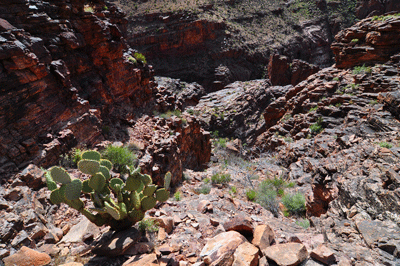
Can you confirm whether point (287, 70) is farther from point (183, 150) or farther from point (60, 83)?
point (60, 83)

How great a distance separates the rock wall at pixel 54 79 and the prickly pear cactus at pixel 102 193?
245 centimetres

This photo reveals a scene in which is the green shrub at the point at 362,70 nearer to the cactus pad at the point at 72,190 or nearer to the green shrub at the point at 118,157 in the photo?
the green shrub at the point at 118,157

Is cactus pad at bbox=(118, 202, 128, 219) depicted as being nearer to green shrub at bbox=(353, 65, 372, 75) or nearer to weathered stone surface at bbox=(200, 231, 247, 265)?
weathered stone surface at bbox=(200, 231, 247, 265)

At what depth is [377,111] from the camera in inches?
404

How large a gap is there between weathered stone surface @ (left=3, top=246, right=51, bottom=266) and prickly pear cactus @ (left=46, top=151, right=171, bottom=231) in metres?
0.76

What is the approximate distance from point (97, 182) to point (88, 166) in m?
0.34

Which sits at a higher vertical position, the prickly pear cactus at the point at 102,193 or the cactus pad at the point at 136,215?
the prickly pear cactus at the point at 102,193

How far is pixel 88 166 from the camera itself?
3.59 m

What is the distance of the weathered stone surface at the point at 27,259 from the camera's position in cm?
310

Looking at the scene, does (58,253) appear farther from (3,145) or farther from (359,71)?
(359,71)

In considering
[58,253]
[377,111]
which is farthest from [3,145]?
[377,111]

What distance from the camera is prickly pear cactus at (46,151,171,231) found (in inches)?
140

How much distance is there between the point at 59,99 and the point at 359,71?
16643mm

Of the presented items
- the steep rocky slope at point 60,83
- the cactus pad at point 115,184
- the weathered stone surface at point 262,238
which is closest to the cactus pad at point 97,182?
the cactus pad at point 115,184
